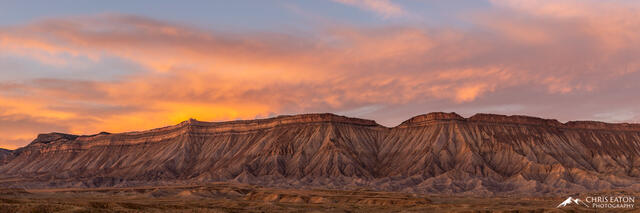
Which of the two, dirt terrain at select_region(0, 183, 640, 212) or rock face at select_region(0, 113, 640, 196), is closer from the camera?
dirt terrain at select_region(0, 183, 640, 212)

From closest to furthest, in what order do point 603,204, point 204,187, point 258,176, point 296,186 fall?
point 603,204 → point 204,187 → point 296,186 → point 258,176

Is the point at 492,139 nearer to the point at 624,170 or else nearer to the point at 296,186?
the point at 624,170

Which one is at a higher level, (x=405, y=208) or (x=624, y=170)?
(x=624, y=170)

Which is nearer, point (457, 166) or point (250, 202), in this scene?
point (250, 202)

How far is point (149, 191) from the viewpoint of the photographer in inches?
5778

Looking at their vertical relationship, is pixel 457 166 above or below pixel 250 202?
above

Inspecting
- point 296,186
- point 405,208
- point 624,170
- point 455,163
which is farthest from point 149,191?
point 624,170

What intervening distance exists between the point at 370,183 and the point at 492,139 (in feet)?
149

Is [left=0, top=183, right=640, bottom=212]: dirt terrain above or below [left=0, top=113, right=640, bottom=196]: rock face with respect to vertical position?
below

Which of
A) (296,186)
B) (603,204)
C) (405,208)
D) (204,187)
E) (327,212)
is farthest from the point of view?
(296,186)

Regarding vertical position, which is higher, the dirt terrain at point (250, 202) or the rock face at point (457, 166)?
the rock face at point (457, 166)

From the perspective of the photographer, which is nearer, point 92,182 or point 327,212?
point 327,212

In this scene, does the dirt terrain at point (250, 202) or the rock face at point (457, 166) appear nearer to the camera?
the dirt terrain at point (250, 202)

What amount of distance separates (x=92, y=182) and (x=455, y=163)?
11382 centimetres
